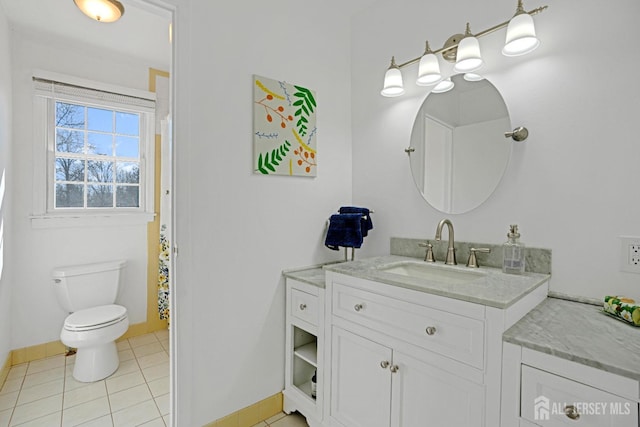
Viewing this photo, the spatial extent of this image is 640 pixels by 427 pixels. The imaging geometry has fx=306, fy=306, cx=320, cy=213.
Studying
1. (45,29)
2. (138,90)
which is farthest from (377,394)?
(45,29)

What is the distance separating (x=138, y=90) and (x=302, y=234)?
2.04 m

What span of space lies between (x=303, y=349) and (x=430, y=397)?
842mm

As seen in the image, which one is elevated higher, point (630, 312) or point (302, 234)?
point (302, 234)

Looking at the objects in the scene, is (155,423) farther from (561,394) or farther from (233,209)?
(561,394)

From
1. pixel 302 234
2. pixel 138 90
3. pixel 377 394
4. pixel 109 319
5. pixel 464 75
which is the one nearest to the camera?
pixel 377 394

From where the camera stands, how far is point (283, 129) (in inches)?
69.0

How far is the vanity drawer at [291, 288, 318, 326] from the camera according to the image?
62.2 inches

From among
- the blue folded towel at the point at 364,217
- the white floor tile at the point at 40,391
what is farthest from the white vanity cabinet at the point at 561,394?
the white floor tile at the point at 40,391

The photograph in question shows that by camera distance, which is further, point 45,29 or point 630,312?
point 45,29

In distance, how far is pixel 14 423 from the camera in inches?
63.9

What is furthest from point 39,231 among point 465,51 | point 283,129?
point 465,51

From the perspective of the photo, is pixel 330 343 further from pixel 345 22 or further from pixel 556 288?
pixel 345 22

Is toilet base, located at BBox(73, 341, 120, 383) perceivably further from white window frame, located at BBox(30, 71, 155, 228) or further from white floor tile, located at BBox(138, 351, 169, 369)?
white window frame, located at BBox(30, 71, 155, 228)

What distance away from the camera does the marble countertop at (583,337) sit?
2.48 ft
